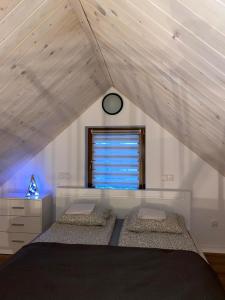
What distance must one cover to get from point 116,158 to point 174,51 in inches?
95.0

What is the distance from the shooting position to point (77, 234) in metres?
2.57

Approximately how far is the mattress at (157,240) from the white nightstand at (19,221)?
45.5 inches

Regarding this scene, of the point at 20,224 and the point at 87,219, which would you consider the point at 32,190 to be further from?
the point at 87,219

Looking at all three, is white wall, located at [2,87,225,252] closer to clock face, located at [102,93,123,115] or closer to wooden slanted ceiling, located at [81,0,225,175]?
clock face, located at [102,93,123,115]

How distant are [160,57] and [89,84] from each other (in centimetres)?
151

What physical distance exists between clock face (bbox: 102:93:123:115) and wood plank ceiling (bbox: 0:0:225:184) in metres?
0.47

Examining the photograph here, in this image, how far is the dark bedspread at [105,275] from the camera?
148 cm

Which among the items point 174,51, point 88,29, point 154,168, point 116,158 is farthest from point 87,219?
point 174,51

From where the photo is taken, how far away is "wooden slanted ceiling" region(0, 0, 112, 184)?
145cm

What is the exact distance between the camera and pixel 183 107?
2.12m

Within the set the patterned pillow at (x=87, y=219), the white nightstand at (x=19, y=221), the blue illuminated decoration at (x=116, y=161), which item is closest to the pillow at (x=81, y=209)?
the patterned pillow at (x=87, y=219)

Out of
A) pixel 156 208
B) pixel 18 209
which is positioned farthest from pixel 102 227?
pixel 18 209

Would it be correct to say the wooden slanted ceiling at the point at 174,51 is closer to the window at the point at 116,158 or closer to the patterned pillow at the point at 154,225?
the patterned pillow at the point at 154,225

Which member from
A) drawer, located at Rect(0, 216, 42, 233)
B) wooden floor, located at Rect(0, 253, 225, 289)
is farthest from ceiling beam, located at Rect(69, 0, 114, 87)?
wooden floor, located at Rect(0, 253, 225, 289)
